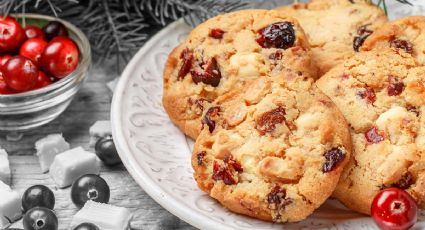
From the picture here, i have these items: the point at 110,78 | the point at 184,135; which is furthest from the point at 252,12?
the point at 110,78

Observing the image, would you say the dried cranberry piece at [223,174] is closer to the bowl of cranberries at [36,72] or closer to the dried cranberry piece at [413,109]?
the dried cranberry piece at [413,109]

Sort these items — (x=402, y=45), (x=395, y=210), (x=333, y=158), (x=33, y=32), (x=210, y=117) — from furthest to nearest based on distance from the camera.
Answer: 1. (x=33, y=32)
2. (x=402, y=45)
3. (x=210, y=117)
4. (x=333, y=158)
5. (x=395, y=210)

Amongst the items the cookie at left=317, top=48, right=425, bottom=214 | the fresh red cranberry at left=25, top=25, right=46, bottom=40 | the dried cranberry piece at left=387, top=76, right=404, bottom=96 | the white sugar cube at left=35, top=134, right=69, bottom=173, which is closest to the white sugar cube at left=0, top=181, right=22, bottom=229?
the white sugar cube at left=35, top=134, right=69, bottom=173

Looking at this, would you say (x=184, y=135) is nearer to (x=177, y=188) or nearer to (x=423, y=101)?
(x=177, y=188)

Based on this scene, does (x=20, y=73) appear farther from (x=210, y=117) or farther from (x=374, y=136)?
(x=374, y=136)

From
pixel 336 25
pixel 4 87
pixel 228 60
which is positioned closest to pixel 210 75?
pixel 228 60

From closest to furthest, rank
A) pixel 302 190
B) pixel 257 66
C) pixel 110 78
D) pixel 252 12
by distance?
pixel 302 190 → pixel 257 66 → pixel 252 12 → pixel 110 78

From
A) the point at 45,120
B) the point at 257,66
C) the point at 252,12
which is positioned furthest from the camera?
the point at 45,120

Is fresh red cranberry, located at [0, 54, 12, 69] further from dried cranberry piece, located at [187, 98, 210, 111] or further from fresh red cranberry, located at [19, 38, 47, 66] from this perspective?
dried cranberry piece, located at [187, 98, 210, 111]
